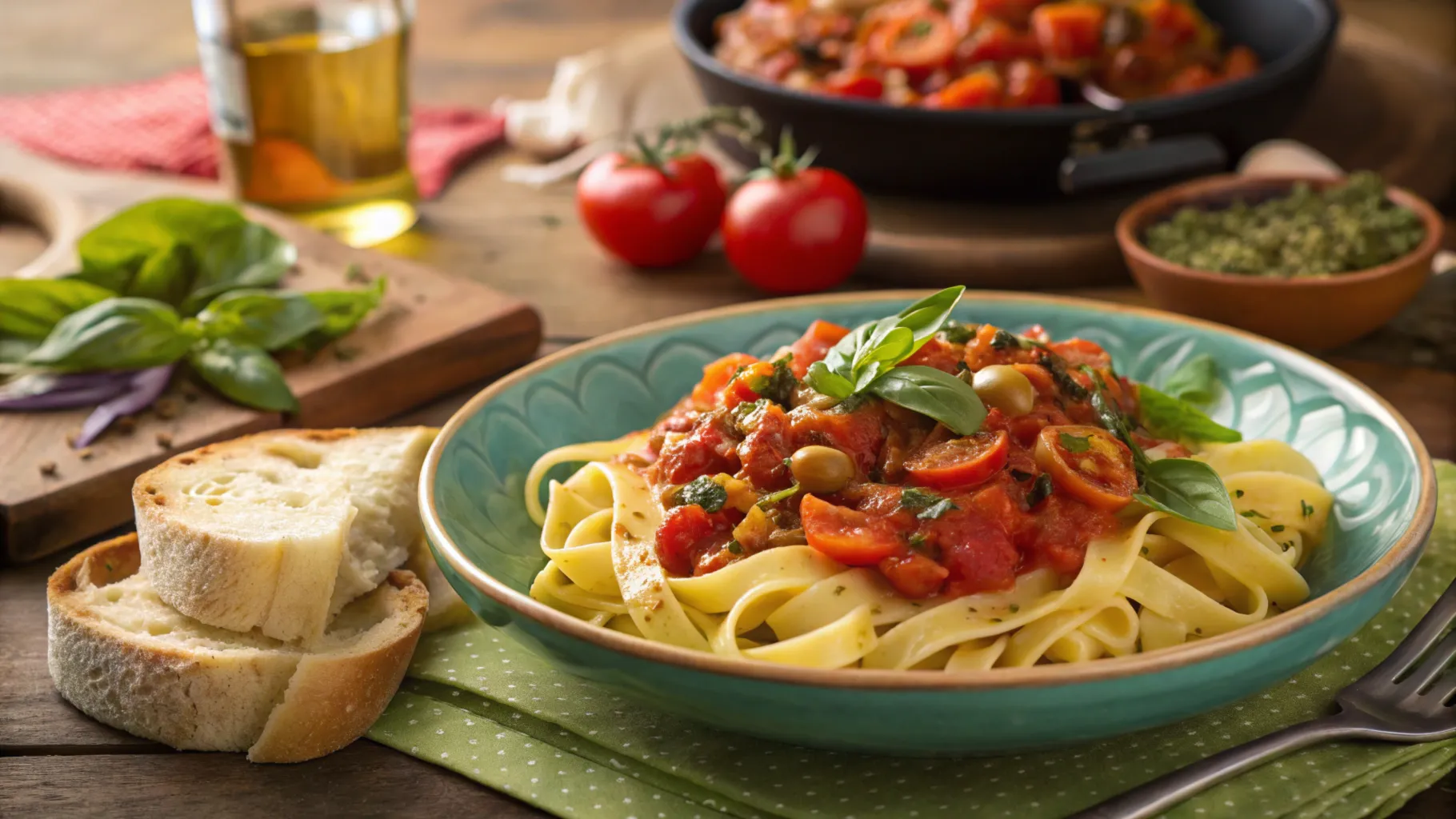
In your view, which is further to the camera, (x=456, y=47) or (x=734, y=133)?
(x=456, y=47)

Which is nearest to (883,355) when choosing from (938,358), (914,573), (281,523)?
(938,358)

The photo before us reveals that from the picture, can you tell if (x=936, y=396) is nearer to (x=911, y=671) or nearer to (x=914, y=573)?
(x=914, y=573)

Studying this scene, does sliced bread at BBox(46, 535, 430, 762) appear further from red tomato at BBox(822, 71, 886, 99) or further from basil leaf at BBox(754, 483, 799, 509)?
red tomato at BBox(822, 71, 886, 99)

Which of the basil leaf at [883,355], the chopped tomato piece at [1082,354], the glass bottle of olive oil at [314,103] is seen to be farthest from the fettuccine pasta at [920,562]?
the glass bottle of olive oil at [314,103]

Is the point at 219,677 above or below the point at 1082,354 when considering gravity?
below

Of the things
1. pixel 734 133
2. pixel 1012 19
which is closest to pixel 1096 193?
pixel 1012 19

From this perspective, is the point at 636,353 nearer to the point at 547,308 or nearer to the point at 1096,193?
the point at 547,308

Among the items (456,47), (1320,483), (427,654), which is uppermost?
(1320,483)
